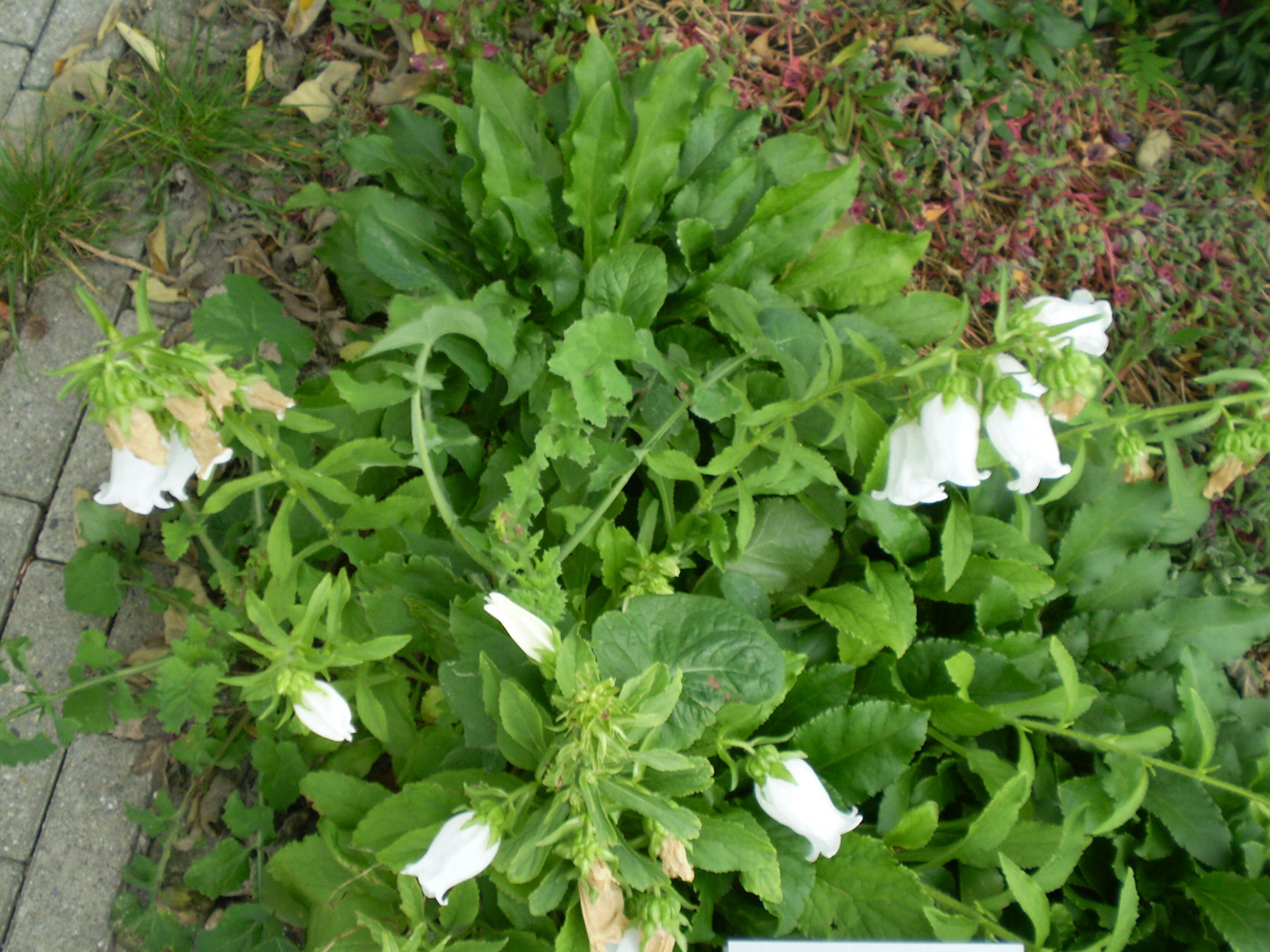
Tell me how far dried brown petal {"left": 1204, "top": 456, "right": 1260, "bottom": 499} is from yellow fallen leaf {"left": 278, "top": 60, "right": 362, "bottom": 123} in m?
2.24

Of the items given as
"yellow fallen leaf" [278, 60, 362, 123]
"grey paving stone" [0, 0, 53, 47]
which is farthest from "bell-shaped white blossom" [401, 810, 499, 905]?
"grey paving stone" [0, 0, 53, 47]

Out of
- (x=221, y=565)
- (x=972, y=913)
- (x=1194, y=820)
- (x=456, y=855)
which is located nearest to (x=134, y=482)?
(x=221, y=565)

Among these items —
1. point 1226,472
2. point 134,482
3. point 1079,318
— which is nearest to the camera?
point 134,482

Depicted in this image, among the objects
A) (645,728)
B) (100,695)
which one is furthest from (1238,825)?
(100,695)

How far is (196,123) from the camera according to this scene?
230 centimetres

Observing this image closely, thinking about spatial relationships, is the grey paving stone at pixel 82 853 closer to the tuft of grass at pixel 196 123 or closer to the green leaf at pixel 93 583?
the green leaf at pixel 93 583

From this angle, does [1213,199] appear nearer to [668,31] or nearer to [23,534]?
[668,31]

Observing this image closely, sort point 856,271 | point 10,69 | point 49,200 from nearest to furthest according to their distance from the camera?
point 856,271, point 49,200, point 10,69

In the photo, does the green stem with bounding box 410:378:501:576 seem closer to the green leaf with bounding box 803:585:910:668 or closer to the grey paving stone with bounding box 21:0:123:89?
the green leaf with bounding box 803:585:910:668

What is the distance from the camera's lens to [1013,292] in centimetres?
262

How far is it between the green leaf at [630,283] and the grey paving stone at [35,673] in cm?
142

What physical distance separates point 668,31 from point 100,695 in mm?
2231

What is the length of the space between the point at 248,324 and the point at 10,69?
1133 millimetres

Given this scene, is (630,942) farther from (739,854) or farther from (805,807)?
(805,807)
